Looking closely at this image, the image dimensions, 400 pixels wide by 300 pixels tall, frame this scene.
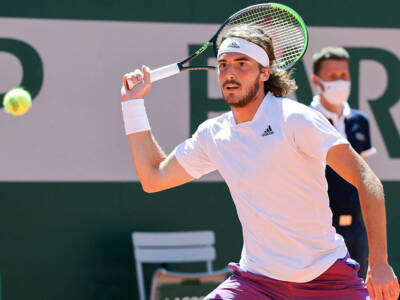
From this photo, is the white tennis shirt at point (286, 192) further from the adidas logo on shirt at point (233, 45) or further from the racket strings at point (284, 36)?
the racket strings at point (284, 36)

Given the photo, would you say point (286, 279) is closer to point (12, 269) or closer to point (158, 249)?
point (158, 249)

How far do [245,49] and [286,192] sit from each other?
0.64 metres

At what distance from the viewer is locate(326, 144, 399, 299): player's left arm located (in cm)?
235

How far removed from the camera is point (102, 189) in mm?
4898

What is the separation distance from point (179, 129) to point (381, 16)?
1.74 metres

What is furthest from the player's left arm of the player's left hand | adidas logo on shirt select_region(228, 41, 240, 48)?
adidas logo on shirt select_region(228, 41, 240, 48)

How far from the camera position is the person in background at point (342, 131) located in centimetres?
406

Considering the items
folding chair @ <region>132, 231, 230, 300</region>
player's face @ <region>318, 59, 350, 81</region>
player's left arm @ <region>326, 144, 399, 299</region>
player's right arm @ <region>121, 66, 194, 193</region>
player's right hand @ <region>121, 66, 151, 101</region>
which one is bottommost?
folding chair @ <region>132, 231, 230, 300</region>

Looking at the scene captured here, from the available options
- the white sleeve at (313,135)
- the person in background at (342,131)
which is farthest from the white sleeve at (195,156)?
the person in background at (342,131)

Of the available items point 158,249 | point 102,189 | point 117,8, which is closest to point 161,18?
point 117,8

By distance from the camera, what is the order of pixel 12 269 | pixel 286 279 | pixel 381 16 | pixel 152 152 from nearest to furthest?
pixel 286 279 < pixel 152 152 < pixel 12 269 < pixel 381 16

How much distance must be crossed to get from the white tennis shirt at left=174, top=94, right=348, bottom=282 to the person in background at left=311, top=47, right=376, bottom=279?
4.40 feet

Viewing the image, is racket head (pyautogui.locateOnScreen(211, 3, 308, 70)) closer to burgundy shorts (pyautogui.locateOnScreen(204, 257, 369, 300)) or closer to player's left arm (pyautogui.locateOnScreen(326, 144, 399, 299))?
player's left arm (pyautogui.locateOnScreen(326, 144, 399, 299))

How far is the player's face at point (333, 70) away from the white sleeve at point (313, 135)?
1.88 m
